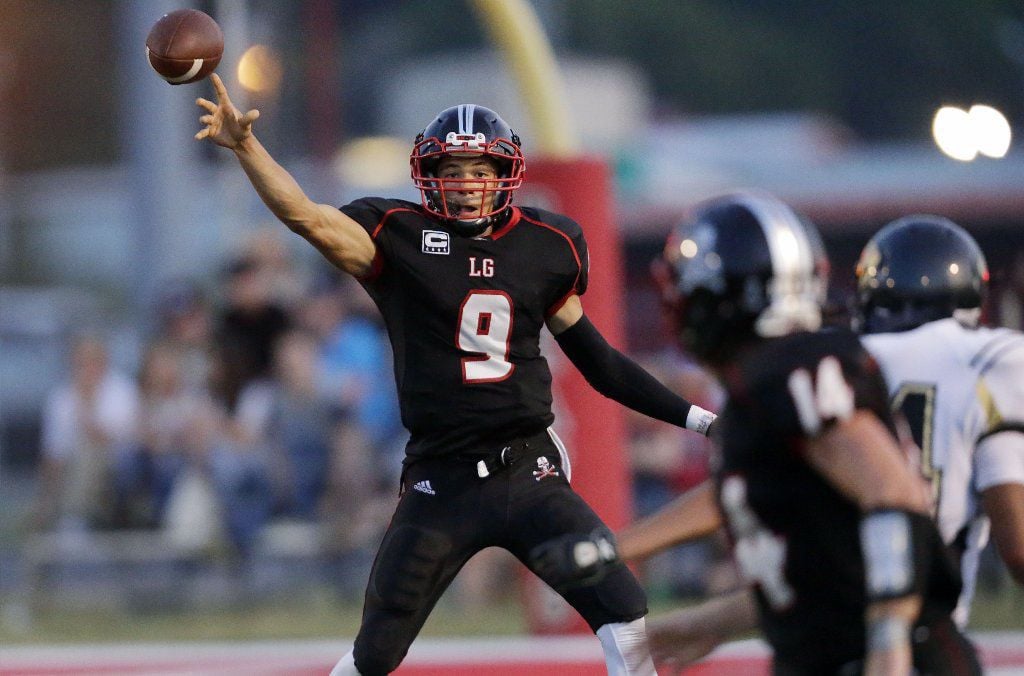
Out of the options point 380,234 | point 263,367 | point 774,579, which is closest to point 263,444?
point 263,367

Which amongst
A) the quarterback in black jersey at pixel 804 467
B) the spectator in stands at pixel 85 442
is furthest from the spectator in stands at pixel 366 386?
the quarterback in black jersey at pixel 804 467

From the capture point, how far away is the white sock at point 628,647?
15.2 ft

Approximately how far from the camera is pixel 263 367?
991 cm

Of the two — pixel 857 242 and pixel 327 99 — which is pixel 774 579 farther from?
pixel 327 99

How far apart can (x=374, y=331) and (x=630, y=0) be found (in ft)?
87.3

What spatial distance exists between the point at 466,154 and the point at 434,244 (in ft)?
0.89

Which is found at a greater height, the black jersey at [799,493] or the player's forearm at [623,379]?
the player's forearm at [623,379]

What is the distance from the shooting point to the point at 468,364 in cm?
483

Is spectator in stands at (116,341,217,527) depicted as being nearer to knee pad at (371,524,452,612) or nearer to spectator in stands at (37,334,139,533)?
spectator in stands at (37,334,139,533)

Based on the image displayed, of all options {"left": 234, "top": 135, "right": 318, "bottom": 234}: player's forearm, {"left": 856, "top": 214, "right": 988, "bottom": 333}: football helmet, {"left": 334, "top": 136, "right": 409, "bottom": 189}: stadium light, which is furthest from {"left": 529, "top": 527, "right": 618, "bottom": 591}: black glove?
{"left": 334, "top": 136, "right": 409, "bottom": 189}: stadium light

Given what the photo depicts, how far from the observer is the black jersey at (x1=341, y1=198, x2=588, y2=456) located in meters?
4.82

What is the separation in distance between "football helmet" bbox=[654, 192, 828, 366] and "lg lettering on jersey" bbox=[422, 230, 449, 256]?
5.28 ft

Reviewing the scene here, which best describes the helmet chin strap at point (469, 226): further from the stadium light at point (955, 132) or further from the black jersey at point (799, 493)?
the black jersey at point (799, 493)

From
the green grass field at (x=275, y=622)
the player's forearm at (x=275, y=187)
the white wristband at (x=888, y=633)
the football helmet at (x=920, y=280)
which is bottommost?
the green grass field at (x=275, y=622)
